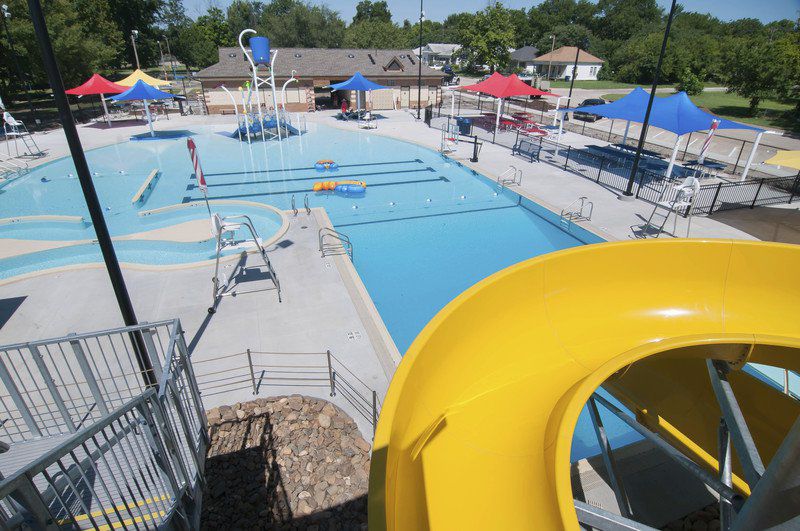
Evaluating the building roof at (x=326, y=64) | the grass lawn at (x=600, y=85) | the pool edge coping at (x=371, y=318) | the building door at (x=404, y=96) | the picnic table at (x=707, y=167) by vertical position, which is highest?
the building roof at (x=326, y=64)

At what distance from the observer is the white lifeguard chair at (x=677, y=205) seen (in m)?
13.5

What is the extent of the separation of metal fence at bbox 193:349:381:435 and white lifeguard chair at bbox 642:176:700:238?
1081cm

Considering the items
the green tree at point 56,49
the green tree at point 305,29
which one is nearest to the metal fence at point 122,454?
the green tree at point 56,49

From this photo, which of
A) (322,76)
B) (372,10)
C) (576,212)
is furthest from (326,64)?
(372,10)

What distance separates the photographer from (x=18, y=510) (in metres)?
2.91

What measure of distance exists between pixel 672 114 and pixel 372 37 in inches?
2789

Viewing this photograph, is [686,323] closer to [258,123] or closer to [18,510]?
[18,510]

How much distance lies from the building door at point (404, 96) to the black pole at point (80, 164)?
36.8m

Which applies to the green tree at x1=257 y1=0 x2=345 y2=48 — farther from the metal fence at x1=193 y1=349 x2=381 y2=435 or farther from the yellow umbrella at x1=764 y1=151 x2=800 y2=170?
the metal fence at x1=193 y1=349 x2=381 y2=435

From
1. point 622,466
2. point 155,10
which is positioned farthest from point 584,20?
point 622,466

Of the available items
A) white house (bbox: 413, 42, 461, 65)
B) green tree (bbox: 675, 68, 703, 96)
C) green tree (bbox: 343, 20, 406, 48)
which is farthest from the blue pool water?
white house (bbox: 413, 42, 461, 65)

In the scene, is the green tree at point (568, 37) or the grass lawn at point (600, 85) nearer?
the grass lawn at point (600, 85)

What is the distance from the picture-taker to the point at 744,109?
41.9 meters

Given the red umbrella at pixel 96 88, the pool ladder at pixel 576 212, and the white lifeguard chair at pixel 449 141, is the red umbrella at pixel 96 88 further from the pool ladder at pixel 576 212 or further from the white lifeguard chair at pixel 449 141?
the pool ladder at pixel 576 212
